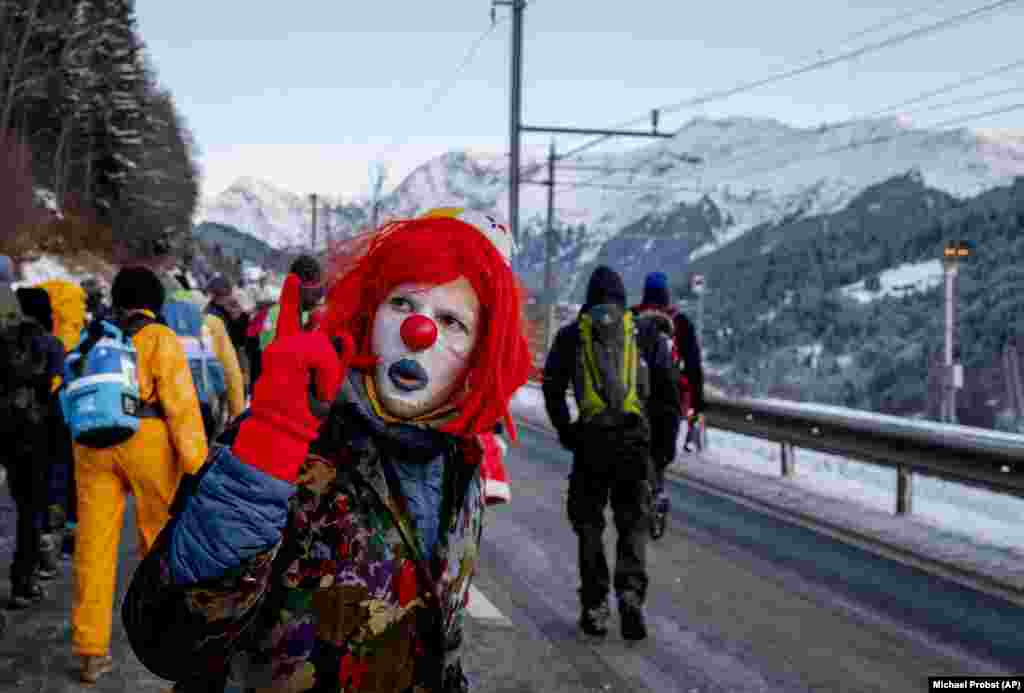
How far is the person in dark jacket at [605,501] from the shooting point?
18.9 feet

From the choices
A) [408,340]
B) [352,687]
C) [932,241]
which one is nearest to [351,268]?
[408,340]

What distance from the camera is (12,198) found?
29.9m

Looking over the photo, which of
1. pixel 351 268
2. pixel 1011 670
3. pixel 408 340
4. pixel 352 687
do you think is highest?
pixel 351 268

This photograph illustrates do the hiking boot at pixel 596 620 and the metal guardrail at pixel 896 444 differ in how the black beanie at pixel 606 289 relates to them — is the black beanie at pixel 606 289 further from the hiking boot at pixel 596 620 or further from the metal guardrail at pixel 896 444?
the metal guardrail at pixel 896 444

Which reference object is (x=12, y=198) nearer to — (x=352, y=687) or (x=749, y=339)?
(x=352, y=687)

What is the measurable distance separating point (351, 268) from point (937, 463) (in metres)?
8.91

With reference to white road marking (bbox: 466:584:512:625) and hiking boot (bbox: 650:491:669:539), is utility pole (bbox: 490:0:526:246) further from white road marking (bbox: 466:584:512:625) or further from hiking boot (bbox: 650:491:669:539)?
white road marking (bbox: 466:584:512:625)

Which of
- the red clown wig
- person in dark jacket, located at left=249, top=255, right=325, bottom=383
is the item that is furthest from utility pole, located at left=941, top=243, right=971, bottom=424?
the red clown wig

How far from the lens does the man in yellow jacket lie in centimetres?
477

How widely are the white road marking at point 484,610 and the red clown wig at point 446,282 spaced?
161 inches

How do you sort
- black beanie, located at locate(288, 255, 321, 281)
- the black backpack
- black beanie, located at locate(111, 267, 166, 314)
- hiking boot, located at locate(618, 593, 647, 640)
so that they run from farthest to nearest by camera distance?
black beanie, located at locate(288, 255, 321, 281)
the black backpack
hiking boot, located at locate(618, 593, 647, 640)
black beanie, located at locate(111, 267, 166, 314)

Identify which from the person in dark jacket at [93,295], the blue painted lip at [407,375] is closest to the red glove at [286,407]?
the blue painted lip at [407,375]

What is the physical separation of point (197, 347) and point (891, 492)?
8.42 meters

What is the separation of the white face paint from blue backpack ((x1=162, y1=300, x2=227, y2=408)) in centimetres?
521
